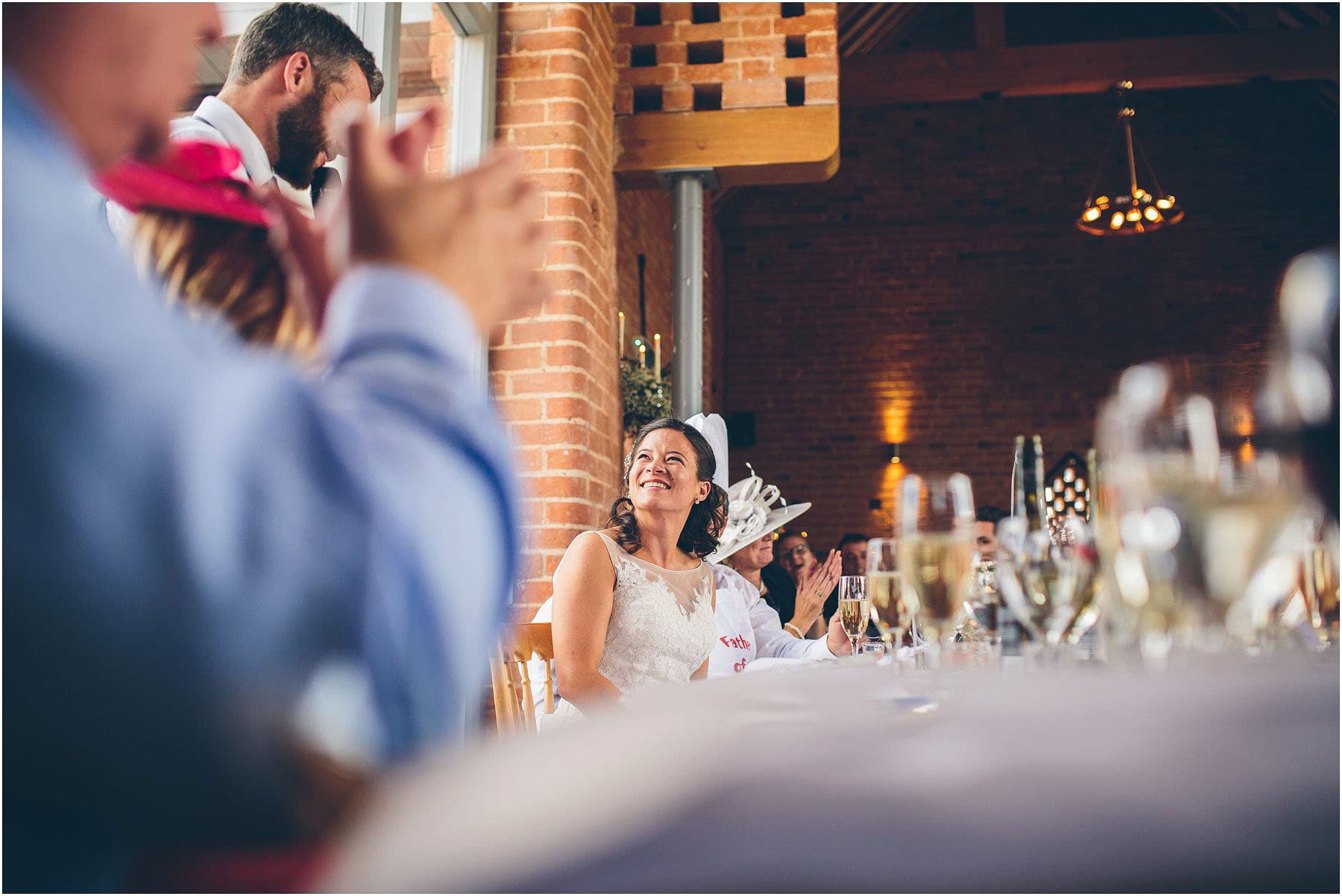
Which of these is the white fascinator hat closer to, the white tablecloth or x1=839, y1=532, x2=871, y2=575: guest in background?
x1=839, y1=532, x2=871, y2=575: guest in background

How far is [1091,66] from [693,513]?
496cm

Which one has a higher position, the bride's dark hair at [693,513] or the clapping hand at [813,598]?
the bride's dark hair at [693,513]

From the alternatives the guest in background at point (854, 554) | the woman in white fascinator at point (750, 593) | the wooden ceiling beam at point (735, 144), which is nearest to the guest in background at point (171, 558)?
the woman in white fascinator at point (750, 593)

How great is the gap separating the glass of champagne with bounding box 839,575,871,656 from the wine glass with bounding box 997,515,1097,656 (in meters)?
0.86

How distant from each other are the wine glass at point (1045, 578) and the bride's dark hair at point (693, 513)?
149 cm

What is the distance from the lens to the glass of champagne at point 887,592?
107 cm

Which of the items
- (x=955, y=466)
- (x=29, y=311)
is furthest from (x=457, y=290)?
(x=955, y=466)

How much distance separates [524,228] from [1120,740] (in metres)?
0.39

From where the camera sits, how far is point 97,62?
1.50ft

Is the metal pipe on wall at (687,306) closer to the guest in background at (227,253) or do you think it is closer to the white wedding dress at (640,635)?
the white wedding dress at (640,635)

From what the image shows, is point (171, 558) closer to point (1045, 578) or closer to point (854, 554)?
point (1045, 578)

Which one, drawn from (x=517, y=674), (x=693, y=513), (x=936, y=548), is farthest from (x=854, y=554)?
(x=936, y=548)

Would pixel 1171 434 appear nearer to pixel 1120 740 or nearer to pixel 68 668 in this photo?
pixel 1120 740

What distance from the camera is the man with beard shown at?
3.26 ft
